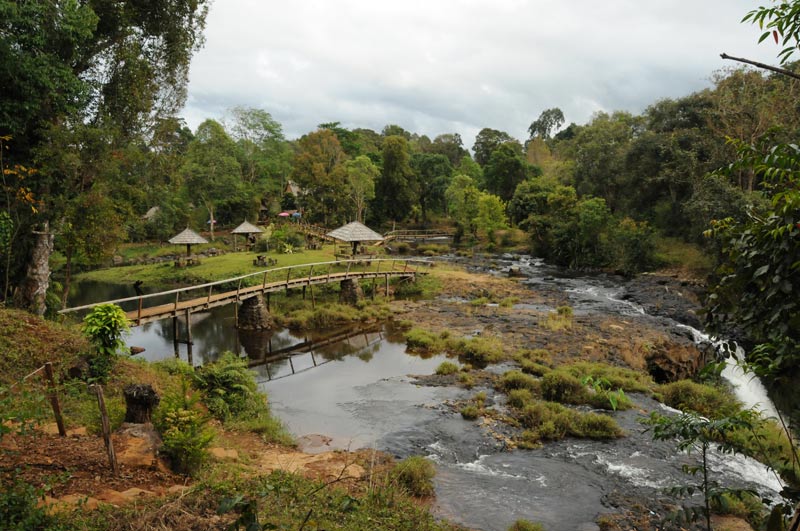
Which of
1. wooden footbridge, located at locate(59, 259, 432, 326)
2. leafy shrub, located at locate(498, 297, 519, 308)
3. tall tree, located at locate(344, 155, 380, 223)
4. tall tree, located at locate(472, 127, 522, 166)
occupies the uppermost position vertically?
tall tree, located at locate(472, 127, 522, 166)

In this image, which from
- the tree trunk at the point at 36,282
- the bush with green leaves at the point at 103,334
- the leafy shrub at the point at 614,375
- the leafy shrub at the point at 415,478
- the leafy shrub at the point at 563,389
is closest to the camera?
the leafy shrub at the point at 415,478

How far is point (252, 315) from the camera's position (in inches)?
808

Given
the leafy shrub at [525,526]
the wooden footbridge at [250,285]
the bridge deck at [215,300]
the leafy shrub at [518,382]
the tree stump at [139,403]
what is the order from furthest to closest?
the wooden footbridge at [250,285]
the bridge deck at [215,300]
the leafy shrub at [518,382]
the tree stump at [139,403]
the leafy shrub at [525,526]

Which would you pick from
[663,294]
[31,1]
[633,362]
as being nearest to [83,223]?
[31,1]

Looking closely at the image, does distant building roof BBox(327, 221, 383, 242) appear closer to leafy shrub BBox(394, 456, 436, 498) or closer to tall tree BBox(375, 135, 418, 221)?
leafy shrub BBox(394, 456, 436, 498)

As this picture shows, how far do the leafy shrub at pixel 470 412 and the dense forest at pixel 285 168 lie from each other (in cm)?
715

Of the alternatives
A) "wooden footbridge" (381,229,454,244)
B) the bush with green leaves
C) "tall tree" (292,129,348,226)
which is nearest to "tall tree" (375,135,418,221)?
"wooden footbridge" (381,229,454,244)

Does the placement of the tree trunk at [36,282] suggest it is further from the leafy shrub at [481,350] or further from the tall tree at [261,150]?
the tall tree at [261,150]

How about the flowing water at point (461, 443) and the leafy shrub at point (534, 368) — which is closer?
the flowing water at point (461, 443)

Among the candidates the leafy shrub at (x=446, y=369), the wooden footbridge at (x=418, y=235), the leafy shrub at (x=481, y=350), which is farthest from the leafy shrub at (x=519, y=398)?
the wooden footbridge at (x=418, y=235)

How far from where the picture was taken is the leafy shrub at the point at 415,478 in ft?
27.5

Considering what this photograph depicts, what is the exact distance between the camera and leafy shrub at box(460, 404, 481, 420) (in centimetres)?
1195

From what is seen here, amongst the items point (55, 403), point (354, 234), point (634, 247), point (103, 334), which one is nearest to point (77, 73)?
point (103, 334)

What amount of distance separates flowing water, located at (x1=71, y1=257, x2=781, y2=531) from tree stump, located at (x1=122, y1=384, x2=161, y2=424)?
4.17 meters
